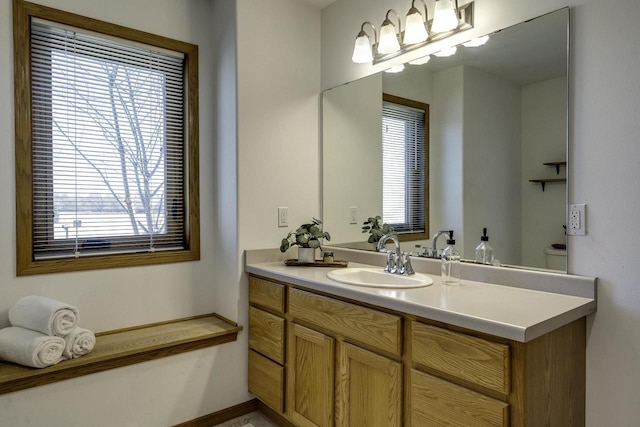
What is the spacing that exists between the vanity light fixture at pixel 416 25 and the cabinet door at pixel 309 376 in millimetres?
1478

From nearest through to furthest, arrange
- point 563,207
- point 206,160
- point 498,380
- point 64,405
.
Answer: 1. point 498,380
2. point 563,207
3. point 64,405
4. point 206,160

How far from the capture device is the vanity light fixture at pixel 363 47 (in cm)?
220

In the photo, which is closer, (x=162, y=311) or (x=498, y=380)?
(x=498, y=380)

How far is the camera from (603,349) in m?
1.41

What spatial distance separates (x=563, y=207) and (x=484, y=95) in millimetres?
629

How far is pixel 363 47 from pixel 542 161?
3.71ft

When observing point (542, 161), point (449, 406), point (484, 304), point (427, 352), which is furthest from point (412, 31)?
point (449, 406)

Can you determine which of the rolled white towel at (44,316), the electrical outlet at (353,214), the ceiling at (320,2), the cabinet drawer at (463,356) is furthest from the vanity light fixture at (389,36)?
the rolled white towel at (44,316)

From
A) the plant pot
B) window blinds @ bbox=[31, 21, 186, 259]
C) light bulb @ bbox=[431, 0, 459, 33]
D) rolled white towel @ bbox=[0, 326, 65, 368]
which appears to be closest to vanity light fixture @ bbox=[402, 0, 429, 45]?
light bulb @ bbox=[431, 0, 459, 33]

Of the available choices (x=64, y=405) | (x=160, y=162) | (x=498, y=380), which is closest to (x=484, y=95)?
(x=498, y=380)

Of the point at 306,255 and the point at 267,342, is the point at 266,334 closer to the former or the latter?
the point at 267,342

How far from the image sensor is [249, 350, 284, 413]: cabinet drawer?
6.91ft

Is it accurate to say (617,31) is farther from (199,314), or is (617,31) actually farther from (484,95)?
(199,314)

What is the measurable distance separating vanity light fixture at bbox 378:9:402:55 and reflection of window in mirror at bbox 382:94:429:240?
0.81ft
